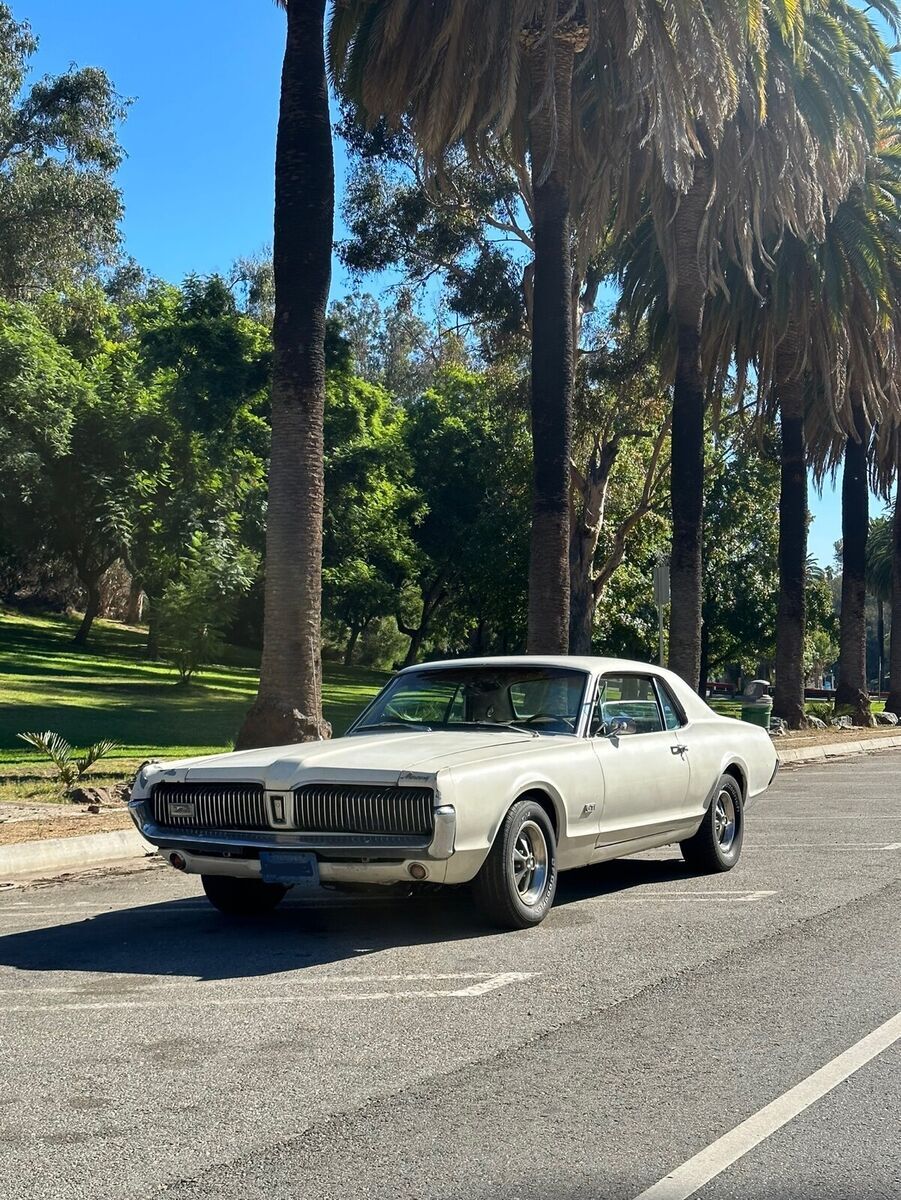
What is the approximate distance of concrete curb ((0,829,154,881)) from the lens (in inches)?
419

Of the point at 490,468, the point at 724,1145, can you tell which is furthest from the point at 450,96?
the point at 490,468

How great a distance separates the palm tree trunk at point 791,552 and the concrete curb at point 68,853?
67.8ft

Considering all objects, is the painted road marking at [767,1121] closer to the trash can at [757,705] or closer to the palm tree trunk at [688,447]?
the palm tree trunk at [688,447]

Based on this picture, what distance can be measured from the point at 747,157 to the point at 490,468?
23.7 metres

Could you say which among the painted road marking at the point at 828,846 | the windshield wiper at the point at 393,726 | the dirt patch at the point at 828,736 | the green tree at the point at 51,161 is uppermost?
the green tree at the point at 51,161

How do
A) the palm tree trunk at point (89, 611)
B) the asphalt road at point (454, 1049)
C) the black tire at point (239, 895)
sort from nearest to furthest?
the asphalt road at point (454, 1049) < the black tire at point (239, 895) < the palm tree trunk at point (89, 611)

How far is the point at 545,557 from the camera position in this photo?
18.3 metres

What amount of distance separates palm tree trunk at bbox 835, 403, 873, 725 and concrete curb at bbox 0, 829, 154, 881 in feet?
85.3

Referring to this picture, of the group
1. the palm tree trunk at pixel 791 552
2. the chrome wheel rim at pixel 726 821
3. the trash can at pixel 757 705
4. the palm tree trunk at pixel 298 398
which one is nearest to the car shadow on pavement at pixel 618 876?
the chrome wheel rim at pixel 726 821

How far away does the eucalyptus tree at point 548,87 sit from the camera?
18.3m

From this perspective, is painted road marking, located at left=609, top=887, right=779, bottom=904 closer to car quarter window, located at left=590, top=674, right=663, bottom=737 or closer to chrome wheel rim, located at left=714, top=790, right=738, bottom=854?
chrome wheel rim, located at left=714, top=790, right=738, bottom=854

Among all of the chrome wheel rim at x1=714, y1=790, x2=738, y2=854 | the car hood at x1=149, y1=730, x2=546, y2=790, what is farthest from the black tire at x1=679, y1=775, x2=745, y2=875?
the car hood at x1=149, y1=730, x2=546, y2=790

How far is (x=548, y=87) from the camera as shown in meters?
18.6

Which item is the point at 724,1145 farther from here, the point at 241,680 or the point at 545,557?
Result: the point at 241,680
